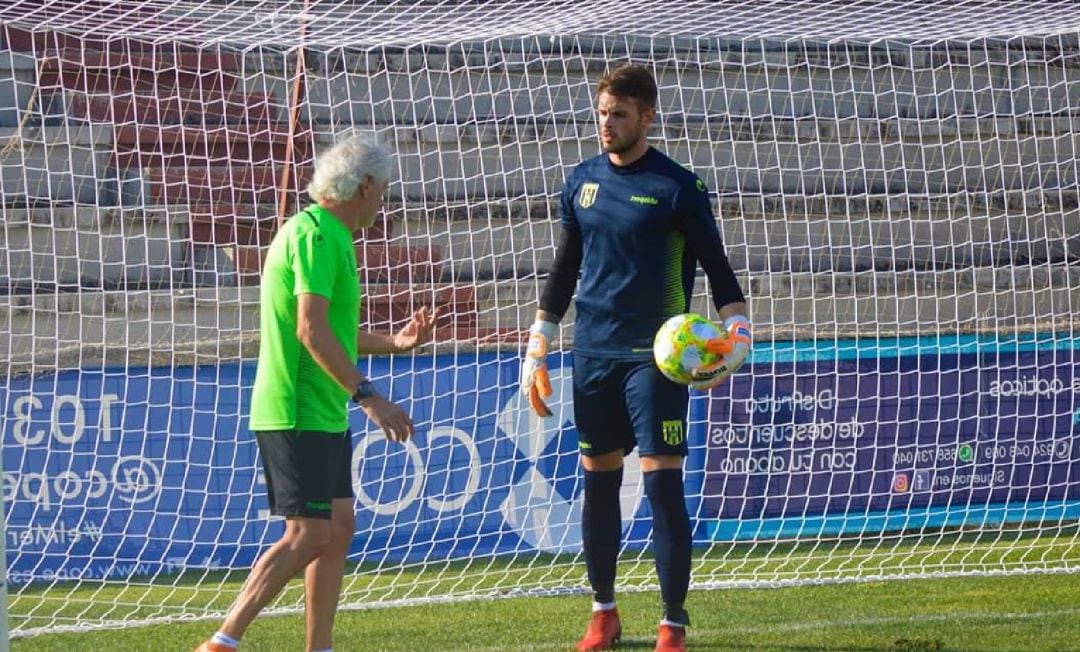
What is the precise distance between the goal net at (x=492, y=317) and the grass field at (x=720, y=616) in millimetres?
80

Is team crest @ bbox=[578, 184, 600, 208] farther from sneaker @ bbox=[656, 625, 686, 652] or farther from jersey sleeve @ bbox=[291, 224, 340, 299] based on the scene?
sneaker @ bbox=[656, 625, 686, 652]

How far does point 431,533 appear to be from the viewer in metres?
7.53

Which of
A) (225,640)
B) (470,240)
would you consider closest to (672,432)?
(225,640)

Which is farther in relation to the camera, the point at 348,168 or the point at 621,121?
the point at 621,121

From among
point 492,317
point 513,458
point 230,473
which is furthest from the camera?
point 492,317

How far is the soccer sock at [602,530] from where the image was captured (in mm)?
5113

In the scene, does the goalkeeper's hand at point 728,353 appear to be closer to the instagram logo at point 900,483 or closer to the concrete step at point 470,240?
the instagram logo at point 900,483

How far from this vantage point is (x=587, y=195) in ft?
16.5

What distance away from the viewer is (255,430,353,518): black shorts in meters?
4.18

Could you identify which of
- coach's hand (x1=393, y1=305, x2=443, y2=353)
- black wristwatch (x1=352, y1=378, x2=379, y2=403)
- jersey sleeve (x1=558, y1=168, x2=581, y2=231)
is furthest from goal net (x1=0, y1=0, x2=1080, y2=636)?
black wristwatch (x1=352, y1=378, x2=379, y2=403)

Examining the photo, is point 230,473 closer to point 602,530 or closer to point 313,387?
point 602,530

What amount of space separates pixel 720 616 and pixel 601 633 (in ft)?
2.91

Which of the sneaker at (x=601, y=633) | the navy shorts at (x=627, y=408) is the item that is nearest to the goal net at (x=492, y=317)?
the sneaker at (x=601, y=633)

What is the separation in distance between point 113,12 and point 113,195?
2.20 meters
